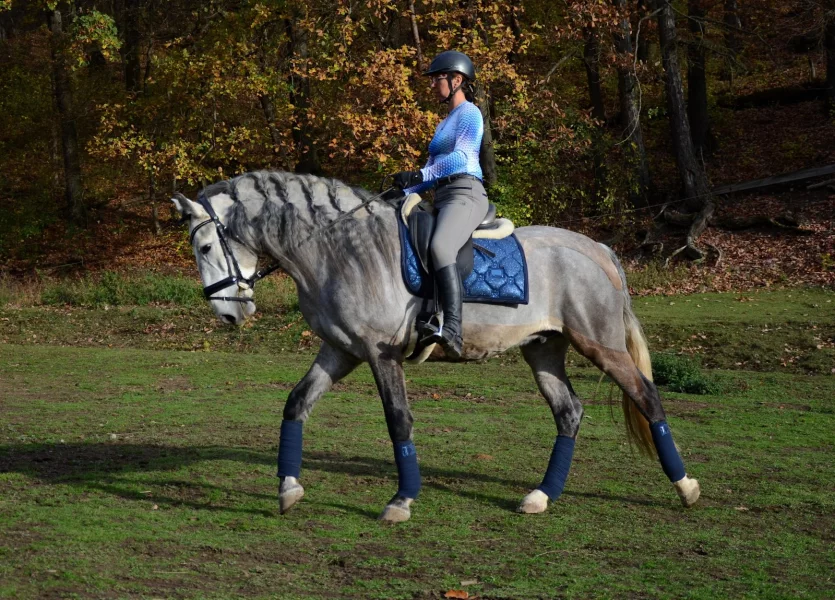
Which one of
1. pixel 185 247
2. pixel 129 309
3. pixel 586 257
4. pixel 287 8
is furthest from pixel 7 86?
pixel 586 257

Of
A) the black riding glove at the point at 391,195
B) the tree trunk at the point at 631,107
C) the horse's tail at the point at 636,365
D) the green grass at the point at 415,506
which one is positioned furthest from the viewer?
the tree trunk at the point at 631,107

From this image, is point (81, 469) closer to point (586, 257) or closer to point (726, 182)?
point (586, 257)

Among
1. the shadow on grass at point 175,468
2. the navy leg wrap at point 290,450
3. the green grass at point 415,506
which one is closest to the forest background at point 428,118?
the green grass at point 415,506

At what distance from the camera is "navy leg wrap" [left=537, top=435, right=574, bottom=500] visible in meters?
7.36

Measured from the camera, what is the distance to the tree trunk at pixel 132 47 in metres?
33.0

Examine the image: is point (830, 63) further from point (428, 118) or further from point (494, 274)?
point (494, 274)

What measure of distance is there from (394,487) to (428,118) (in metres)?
14.7

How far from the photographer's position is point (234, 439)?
9.75 m

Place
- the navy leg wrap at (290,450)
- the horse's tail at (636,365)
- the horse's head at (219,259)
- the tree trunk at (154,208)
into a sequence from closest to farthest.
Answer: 1. the horse's head at (219,259)
2. the navy leg wrap at (290,450)
3. the horse's tail at (636,365)
4. the tree trunk at (154,208)

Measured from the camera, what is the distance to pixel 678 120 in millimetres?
28016

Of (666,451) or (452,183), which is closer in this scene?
(452,183)

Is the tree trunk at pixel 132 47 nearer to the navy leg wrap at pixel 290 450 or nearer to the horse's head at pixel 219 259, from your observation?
the horse's head at pixel 219 259

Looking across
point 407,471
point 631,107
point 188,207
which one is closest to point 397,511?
point 407,471

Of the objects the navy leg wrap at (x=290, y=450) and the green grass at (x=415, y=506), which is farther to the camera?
the navy leg wrap at (x=290, y=450)
